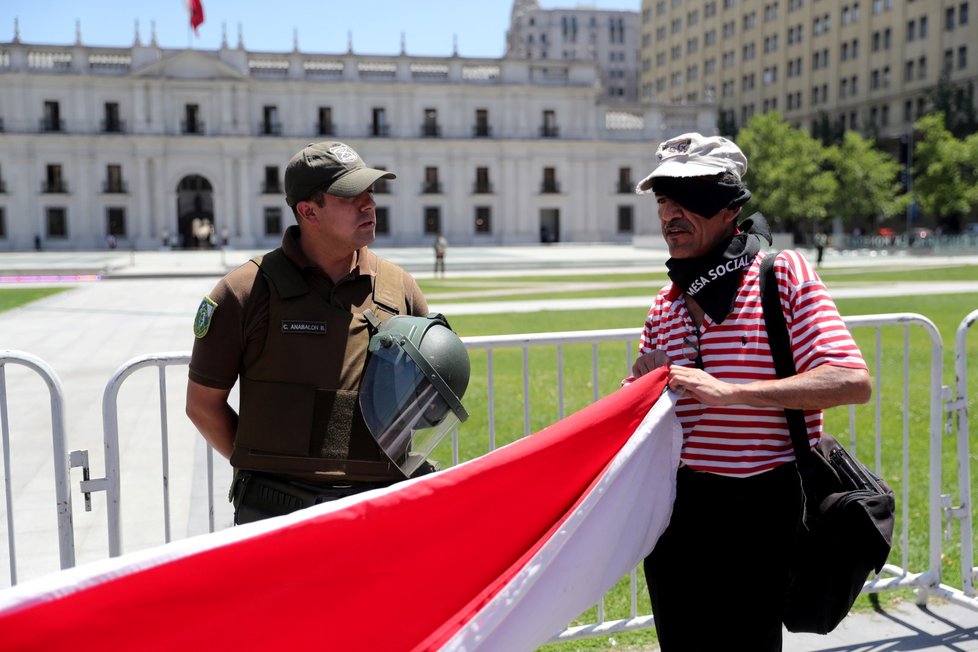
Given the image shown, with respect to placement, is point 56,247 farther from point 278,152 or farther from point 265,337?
point 265,337

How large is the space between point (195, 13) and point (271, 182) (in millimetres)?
19026

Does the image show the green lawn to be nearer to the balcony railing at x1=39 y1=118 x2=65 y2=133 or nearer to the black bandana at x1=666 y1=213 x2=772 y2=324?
the black bandana at x1=666 y1=213 x2=772 y2=324

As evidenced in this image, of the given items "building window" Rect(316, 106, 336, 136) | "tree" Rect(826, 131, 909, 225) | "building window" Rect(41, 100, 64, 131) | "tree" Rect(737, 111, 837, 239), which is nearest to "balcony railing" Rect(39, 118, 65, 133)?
"building window" Rect(41, 100, 64, 131)

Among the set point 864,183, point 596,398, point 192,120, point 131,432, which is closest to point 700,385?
point 596,398

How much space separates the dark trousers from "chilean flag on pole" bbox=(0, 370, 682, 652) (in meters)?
0.14

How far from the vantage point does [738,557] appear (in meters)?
2.54

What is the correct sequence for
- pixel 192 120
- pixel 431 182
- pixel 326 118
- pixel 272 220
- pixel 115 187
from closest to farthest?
1. pixel 115 187
2. pixel 192 120
3. pixel 272 220
4. pixel 326 118
5. pixel 431 182

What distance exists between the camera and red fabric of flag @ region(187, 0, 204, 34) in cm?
4734

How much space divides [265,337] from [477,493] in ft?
2.64

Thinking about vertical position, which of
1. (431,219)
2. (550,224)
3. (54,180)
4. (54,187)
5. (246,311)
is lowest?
(246,311)

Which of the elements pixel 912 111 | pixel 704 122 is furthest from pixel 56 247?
pixel 912 111

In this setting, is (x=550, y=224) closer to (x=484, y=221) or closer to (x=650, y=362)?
(x=484, y=221)

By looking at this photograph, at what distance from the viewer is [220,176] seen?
6412 cm

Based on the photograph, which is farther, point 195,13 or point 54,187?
point 54,187
